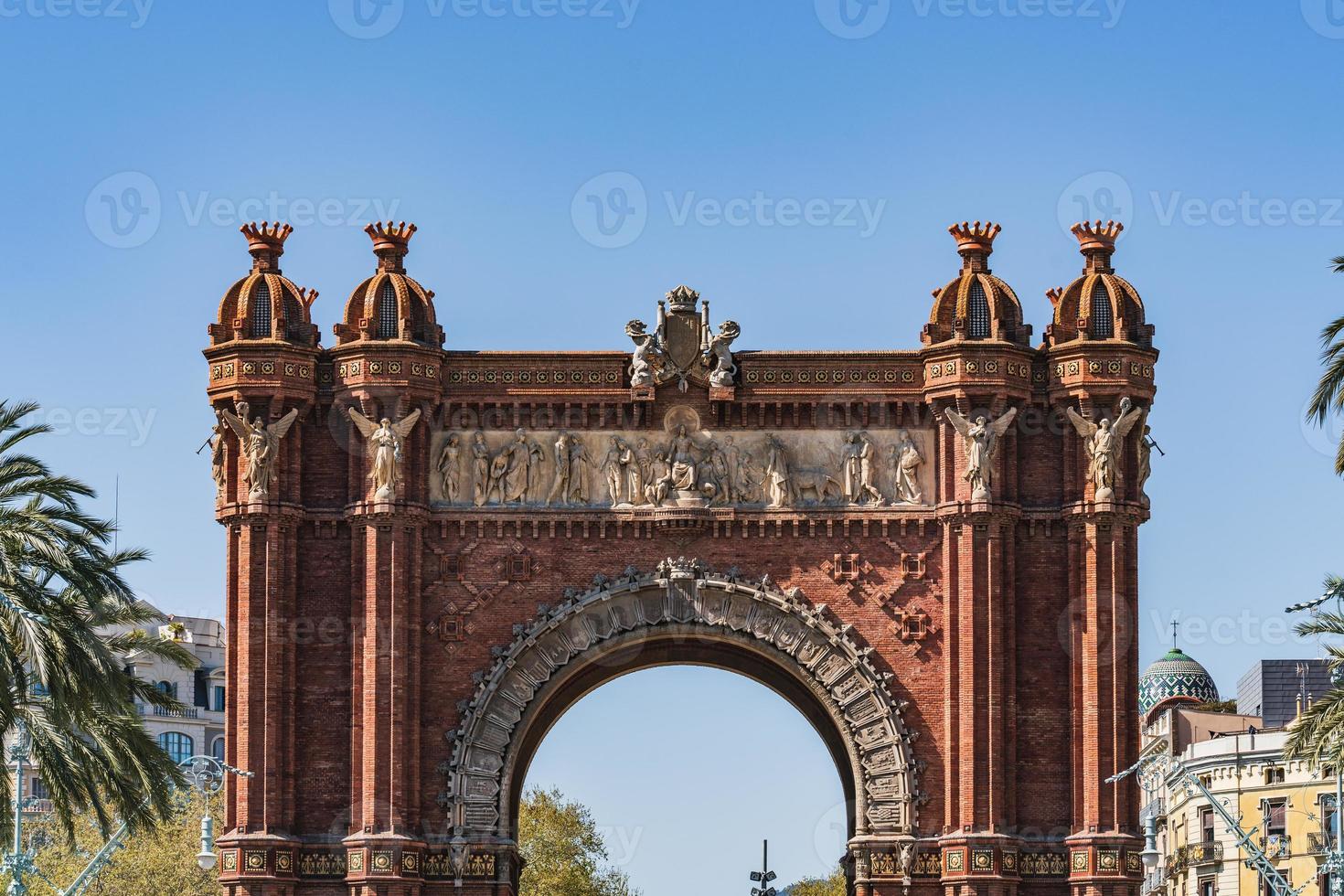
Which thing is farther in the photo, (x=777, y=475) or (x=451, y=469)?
(x=451, y=469)

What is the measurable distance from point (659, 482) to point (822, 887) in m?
66.0

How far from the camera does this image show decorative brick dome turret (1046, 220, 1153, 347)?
58375 millimetres

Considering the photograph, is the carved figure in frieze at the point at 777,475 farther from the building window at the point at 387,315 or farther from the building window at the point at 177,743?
the building window at the point at 177,743

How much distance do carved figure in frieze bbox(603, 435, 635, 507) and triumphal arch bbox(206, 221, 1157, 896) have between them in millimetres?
62

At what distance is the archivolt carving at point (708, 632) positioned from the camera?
57500 mm

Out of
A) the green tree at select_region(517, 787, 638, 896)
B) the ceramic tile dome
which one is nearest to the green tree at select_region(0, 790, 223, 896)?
the green tree at select_region(517, 787, 638, 896)

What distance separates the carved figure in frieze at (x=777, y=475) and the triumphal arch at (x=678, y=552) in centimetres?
8

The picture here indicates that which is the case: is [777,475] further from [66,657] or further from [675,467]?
[66,657]

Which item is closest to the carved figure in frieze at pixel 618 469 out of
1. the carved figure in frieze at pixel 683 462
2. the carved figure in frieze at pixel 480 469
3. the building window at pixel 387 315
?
the carved figure in frieze at pixel 683 462

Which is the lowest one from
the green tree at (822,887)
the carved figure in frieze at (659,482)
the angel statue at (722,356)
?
the green tree at (822,887)

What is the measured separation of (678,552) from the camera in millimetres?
58438

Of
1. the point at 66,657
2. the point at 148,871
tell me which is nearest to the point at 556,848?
the point at 148,871

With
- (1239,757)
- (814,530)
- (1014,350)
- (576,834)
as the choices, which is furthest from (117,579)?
(1239,757)

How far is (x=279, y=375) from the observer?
58031mm
